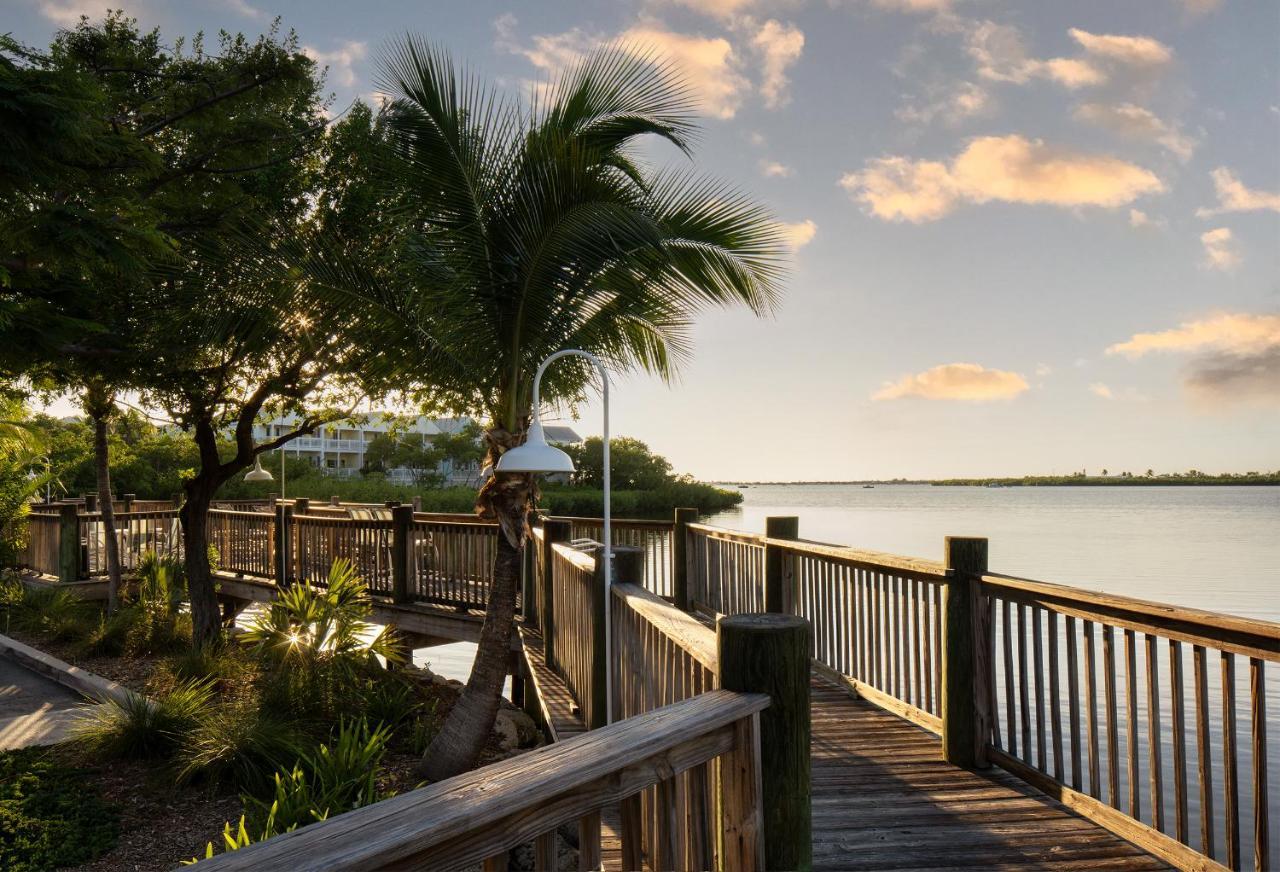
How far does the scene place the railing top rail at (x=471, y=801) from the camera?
1163 millimetres

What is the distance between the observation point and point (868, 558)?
16.7 ft

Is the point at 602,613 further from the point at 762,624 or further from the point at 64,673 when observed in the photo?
the point at 64,673

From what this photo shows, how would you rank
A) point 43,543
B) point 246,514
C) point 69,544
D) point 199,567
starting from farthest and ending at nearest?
point 43,543 → point 69,544 → point 246,514 → point 199,567

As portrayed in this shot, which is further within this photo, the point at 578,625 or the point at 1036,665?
the point at 578,625

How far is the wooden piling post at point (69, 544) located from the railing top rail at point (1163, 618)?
586 inches

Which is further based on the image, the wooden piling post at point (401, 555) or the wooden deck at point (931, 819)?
the wooden piling post at point (401, 555)

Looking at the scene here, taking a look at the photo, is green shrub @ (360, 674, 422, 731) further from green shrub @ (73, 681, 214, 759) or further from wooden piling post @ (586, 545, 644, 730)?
wooden piling post @ (586, 545, 644, 730)

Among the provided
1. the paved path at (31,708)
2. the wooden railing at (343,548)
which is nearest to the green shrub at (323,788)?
the paved path at (31,708)

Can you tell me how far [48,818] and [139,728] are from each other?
4.28 feet

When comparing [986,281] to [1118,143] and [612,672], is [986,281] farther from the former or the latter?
[612,672]

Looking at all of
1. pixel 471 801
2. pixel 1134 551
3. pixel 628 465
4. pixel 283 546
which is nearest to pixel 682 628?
pixel 471 801

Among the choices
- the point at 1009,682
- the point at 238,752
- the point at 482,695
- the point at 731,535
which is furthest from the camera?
the point at 731,535

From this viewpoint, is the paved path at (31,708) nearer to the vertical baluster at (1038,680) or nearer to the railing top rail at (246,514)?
the railing top rail at (246,514)

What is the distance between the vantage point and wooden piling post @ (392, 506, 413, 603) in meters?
10.6
